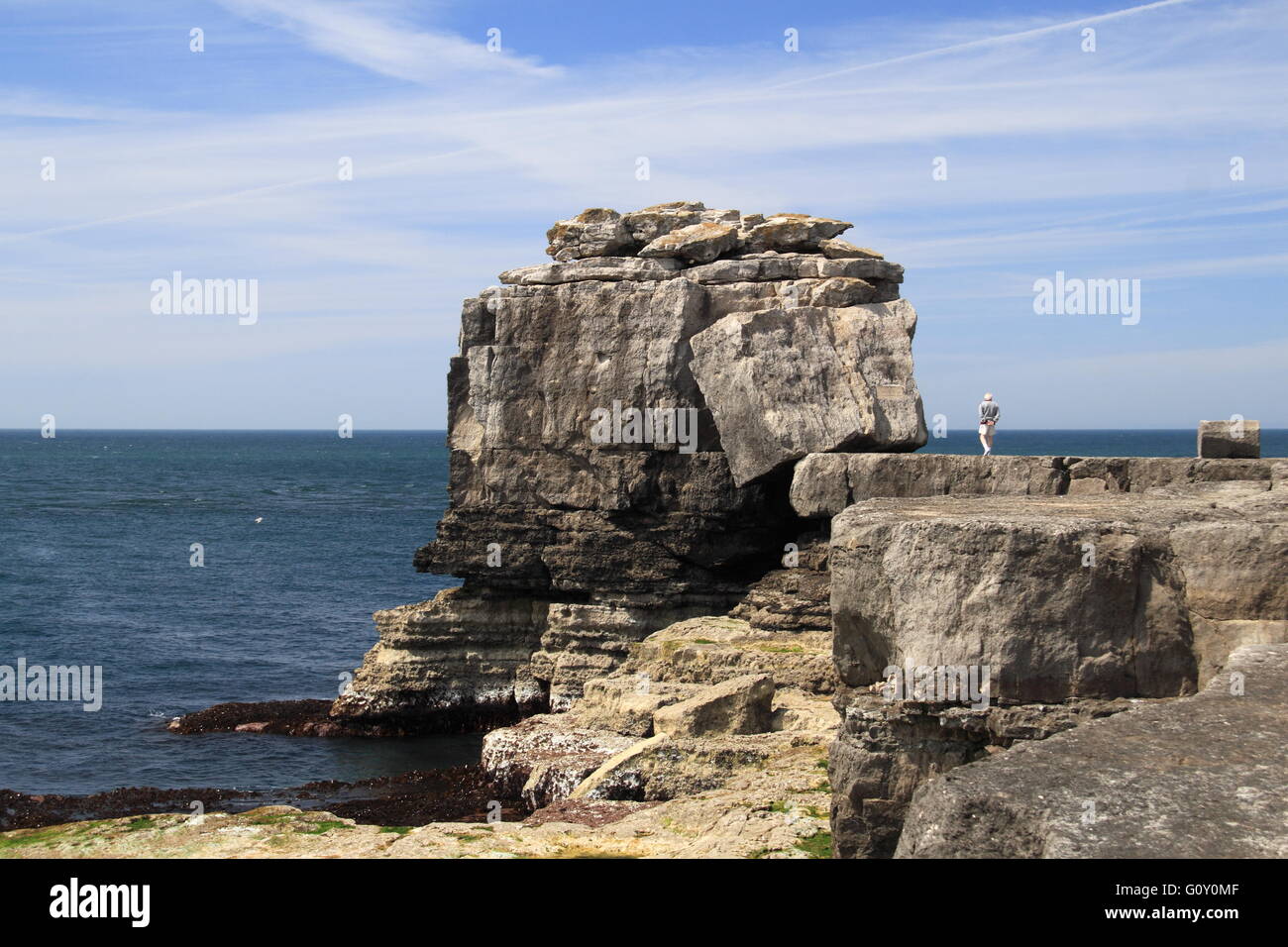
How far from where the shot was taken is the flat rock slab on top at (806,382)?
21016 millimetres

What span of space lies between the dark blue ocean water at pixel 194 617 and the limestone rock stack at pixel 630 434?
2347 millimetres

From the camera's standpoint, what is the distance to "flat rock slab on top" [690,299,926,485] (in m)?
21.0

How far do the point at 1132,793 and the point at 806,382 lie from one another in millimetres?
15859

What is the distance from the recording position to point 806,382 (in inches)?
837

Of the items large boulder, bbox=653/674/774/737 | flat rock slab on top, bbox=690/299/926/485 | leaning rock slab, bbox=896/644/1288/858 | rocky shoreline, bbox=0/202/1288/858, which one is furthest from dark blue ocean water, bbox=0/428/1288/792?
leaning rock slab, bbox=896/644/1288/858

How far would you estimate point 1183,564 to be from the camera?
843 centimetres

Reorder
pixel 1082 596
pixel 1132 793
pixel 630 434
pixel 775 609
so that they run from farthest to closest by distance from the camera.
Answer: pixel 630 434
pixel 775 609
pixel 1082 596
pixel 1132 793

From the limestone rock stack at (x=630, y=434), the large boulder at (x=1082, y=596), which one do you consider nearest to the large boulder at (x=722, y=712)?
the limestone rock stack at (x=630, y=434)

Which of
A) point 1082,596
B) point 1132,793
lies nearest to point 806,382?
point 1082,596

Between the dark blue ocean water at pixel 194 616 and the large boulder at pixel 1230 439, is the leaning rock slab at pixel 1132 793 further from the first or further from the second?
the dark blue ocean water at pixel 194 616

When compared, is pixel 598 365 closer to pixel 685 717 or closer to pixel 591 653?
pixel 591 653

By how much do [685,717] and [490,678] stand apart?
1000 cm

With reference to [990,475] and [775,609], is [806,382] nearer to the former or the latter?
[775,609]
